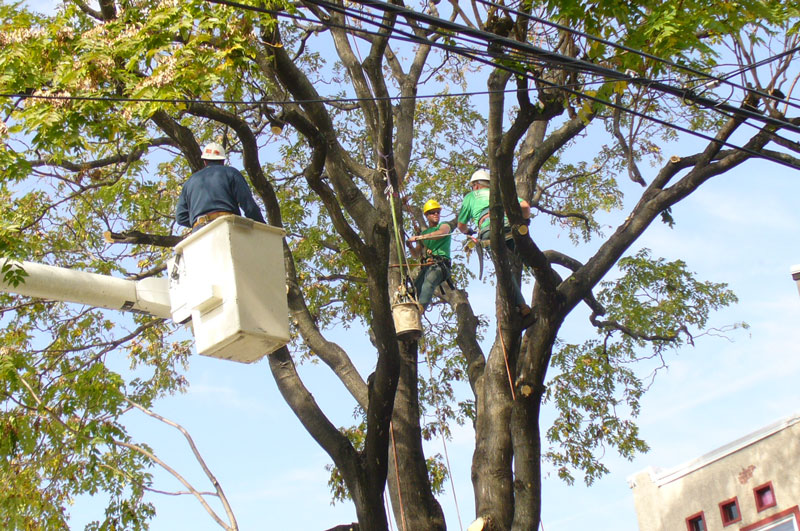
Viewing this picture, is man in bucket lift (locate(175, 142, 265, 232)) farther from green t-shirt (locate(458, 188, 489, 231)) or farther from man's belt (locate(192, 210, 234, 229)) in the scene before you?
green t-shirt (locate(458, 188, 489, 231))

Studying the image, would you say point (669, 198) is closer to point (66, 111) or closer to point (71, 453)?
point (66, 111)

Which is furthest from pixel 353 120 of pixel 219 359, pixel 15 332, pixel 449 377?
pixel 219 359

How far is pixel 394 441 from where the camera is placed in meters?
9.00

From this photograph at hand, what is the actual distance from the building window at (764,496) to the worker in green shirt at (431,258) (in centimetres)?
834

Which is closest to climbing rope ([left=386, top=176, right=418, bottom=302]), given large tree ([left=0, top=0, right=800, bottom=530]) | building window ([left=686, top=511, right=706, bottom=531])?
large tree ([left=0, top=0, right=800, bottom=530])

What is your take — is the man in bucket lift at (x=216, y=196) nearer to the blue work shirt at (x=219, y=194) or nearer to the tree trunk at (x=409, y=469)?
the blue work shirt at (x=219, y=194)

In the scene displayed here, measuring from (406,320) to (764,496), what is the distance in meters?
9.82

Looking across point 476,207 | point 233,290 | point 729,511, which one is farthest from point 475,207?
point 729,511

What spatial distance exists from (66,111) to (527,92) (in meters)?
3.43

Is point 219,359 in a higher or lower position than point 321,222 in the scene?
lower

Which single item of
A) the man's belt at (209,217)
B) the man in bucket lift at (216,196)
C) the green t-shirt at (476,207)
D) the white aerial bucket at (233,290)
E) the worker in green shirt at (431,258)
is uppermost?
the green t-shirt at (476,207)

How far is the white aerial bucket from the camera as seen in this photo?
647 cm

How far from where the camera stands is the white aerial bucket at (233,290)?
6469 millimetres

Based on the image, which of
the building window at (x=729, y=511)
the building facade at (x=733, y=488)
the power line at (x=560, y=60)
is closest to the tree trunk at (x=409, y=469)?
the power line at (x=560, y=60)
